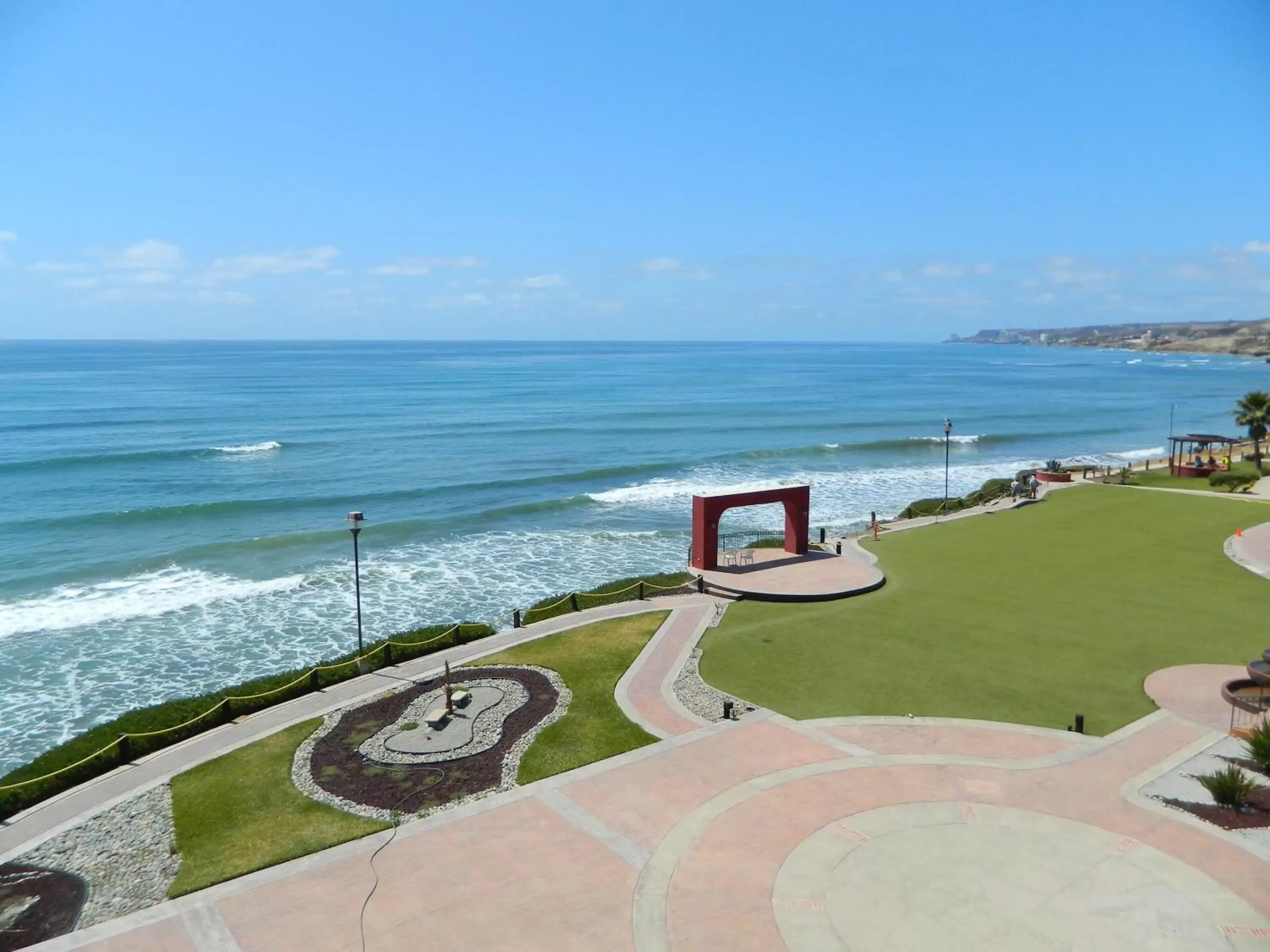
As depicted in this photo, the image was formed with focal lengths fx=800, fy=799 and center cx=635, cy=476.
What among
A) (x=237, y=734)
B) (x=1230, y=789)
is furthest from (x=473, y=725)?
(x=1230, y=789)

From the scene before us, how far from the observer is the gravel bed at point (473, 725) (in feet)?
47.9

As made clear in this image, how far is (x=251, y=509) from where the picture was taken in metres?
40.8

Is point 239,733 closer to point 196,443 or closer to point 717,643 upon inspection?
point 717,643

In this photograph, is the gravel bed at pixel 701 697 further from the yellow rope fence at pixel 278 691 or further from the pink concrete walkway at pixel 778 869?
the yellow rope fence at pixel 278 691

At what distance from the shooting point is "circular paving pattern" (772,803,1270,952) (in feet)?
31.1

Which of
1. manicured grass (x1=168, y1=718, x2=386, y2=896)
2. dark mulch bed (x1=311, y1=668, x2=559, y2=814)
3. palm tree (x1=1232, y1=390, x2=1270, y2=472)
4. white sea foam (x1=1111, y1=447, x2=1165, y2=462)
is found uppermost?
palm tree (x1=1232, y1=390, x2=1270, y2=472)

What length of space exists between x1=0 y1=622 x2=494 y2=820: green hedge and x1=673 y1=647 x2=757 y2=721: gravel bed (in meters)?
6.10

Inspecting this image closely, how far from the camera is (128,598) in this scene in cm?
2836

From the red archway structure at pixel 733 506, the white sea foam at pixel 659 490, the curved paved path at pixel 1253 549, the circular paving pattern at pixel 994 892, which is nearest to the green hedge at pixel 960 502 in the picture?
the white sea foam at pixel 659 490

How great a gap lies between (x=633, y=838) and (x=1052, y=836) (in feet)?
19.8

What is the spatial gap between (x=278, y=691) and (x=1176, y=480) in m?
44.7

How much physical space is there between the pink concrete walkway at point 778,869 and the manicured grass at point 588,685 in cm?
64

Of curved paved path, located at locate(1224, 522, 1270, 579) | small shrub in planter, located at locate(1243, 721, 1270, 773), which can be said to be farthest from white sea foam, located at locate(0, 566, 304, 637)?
curved paved path, located at locate(1224, 522, 1270, 579)

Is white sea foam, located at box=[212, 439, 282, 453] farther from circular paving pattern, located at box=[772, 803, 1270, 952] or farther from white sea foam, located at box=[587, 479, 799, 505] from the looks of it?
circular paving pattern, located at box=[772, 803, 1270, 952]
